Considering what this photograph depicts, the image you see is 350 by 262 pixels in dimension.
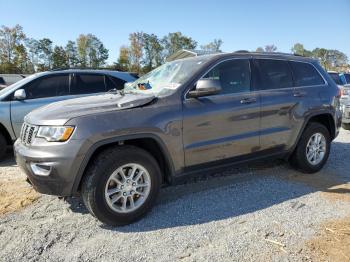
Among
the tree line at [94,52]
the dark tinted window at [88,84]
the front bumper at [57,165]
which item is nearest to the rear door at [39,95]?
the dark tinted window at [88,84]

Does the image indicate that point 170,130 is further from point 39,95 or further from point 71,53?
point 71,53

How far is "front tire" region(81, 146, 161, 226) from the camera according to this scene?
3.30m

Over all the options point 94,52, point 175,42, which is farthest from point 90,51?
point 175,42

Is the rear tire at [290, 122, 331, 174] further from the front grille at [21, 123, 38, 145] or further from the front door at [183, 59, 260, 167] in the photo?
the front grille at [21, 123, 38, 145]

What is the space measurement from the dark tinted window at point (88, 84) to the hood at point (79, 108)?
3.03 m

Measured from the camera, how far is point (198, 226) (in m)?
3.46

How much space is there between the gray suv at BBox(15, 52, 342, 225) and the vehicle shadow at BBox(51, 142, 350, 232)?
9.7 inches

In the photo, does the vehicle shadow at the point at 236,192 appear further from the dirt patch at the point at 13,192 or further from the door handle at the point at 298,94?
the door handle at the point at 298,94

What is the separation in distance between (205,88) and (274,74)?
1.47 m

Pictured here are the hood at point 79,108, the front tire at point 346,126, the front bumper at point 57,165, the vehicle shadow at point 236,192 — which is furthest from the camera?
the front tire at point 346,126

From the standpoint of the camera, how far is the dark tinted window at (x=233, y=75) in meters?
4.16

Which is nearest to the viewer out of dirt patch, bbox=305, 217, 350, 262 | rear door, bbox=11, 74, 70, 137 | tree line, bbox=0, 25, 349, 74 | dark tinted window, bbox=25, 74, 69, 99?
dirt patch, bbox=305, 217, 350, 262

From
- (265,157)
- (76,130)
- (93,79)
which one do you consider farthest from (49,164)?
(93,79)

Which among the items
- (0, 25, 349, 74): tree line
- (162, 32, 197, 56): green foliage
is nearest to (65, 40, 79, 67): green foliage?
(0, 25, 349, 74): tree line
